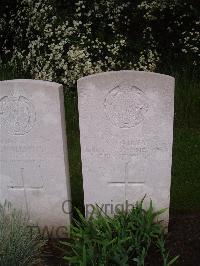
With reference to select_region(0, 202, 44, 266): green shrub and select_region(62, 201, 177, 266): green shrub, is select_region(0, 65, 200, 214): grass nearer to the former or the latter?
select_region(62, 201, 177, 266): green shrub

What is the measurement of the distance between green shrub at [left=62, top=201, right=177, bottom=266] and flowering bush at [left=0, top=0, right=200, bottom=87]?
353cm

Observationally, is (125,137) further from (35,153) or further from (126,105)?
(35,153)

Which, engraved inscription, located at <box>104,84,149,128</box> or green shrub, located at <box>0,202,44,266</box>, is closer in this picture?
green shrub, located at <box>0,202,44,266</box>

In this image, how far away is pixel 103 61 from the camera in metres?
7.57

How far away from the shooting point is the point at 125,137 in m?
3.95

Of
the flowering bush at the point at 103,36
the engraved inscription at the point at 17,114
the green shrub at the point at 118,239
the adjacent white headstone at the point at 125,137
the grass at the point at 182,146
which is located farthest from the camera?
the flowering bush at the point at 103,36

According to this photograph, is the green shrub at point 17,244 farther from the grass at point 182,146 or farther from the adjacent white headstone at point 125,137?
the grass at point 182,146

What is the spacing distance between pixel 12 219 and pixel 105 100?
118 cm

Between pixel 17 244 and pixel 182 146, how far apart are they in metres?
3.03

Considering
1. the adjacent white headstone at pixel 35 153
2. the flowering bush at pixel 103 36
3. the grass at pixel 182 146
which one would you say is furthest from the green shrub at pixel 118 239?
the flowering bush at pixel 103 36

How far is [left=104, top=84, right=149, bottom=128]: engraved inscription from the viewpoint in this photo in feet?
12.5

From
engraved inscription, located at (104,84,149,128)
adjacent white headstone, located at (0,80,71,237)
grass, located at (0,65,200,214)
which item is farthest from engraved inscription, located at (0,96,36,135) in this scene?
grass, located at (0,65,200,214)

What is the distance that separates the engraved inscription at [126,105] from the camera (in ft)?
12.5

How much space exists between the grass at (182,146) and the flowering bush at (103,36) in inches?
18.4
